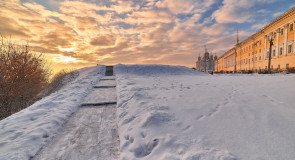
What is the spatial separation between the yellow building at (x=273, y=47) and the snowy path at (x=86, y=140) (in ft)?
103

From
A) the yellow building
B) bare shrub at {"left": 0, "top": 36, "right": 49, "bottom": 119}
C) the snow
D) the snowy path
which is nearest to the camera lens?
the snow

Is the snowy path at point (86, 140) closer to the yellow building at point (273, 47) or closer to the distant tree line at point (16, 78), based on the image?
the distant tree line at point (16, 78)

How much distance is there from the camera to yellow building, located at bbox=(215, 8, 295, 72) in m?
24.2

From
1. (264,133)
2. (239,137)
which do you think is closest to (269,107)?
(264,133)

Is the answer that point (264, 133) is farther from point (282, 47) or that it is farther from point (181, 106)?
point (282, 47)

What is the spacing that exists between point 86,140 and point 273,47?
41904mm

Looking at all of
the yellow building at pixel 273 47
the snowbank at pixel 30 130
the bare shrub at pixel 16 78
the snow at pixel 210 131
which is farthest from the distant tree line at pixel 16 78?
the yellow building at pixel 273 47

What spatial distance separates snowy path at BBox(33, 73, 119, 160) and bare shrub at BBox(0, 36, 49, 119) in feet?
15.5

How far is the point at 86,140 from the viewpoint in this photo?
97.0 inches

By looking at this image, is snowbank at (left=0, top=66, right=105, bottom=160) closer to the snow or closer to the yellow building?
the snow

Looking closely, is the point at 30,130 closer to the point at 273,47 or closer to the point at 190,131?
the point at 190,131

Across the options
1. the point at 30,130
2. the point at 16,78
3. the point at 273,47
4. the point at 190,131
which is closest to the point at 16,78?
the point at 16,78

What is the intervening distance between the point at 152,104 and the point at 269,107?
3.02 m

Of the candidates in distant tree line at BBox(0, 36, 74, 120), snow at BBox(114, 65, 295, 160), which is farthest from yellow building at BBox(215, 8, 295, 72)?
distant tree line at BBox(0, 36, 74, 120)
